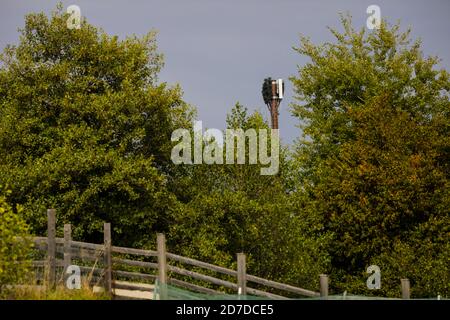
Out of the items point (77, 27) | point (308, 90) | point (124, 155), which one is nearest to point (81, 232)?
point (124, 155)

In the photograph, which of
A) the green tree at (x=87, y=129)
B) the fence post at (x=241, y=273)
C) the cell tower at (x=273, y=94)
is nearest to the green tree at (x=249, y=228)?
the green tree at (x=87, y=129)

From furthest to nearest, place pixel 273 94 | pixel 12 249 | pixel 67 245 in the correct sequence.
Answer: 1. pixel 273 94
2. pixel 67 245
3. pixel 12 249

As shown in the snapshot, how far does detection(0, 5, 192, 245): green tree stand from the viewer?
3500cm

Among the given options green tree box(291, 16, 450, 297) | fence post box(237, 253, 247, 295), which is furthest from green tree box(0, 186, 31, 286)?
green tree box(291, 16, 450, 297)

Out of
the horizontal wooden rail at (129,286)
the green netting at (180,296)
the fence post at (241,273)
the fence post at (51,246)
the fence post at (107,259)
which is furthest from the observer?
the horizontal wooden rail at (129,286)

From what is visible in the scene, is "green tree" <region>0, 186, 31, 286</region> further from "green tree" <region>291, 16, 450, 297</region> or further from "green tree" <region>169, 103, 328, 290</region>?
"green tree" <region>291, 16, 450, 297</region>

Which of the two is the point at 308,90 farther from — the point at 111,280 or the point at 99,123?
the point at 111,280

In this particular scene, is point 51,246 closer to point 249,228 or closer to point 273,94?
point 249,228

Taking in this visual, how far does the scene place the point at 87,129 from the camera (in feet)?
118

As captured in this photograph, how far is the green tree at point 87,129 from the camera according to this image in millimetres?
35000

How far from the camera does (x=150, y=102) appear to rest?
123 ft

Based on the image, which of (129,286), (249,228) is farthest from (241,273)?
(249,228)

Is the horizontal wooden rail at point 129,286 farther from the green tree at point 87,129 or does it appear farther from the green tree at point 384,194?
the green tree at point 384,194
